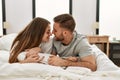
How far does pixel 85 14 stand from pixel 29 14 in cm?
120

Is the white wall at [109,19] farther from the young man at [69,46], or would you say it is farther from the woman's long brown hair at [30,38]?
the woman's long brown hair at [30,38]

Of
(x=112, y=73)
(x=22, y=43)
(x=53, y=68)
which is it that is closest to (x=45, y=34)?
(x=22, y=43)

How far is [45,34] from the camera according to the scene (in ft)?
5.75

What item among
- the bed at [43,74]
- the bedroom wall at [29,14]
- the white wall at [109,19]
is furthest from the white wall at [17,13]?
the bed at [43,74]

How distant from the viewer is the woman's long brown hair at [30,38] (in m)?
1.69

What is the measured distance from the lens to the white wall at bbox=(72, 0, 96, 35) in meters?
4.64

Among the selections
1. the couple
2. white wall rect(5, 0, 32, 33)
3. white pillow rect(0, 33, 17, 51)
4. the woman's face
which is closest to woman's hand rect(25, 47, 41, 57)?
the couple

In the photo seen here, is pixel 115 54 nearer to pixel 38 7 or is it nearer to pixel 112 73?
pixel 38 7

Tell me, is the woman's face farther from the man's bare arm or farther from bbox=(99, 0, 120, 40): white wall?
bbox=(99, 0, 120, 40): white wall

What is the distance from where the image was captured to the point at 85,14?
468 centimetres

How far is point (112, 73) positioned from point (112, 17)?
10.9 ft

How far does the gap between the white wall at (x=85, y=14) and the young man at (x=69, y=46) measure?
9.27 ft

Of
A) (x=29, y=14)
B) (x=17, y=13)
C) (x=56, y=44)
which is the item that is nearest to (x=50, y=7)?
(x=29, y=14)

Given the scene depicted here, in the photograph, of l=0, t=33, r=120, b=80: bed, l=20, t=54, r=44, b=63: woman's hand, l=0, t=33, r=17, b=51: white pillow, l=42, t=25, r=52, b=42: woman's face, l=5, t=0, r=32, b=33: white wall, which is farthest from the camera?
l=5, t=0, r=32, b=33: white wall
